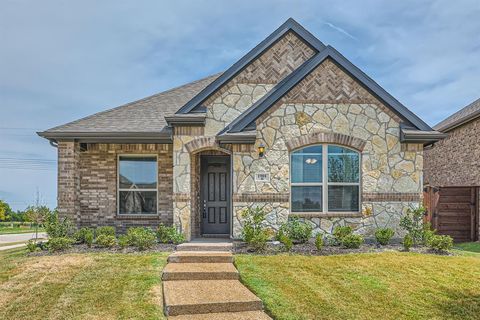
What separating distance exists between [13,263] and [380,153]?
29.0ft

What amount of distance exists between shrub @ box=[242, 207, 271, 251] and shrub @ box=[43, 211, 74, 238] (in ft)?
15.3

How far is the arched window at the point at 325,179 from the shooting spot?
32.2 ft

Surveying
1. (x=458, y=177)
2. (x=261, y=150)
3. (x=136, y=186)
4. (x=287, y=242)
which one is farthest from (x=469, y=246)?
(x=136, y=186)

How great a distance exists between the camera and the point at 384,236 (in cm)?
914

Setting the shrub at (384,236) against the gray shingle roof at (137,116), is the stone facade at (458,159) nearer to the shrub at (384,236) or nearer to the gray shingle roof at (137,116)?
the shrub at (384,236)

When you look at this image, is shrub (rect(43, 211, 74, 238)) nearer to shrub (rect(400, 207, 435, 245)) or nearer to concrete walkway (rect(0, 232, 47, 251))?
concrete walkway (rect(0, 232, 47, 251))

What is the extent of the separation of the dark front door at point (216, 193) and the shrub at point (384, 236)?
13.4 feet

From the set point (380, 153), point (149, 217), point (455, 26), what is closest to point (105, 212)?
point (149, 217)

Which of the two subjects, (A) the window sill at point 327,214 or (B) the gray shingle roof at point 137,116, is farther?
(B) the gray shingle roof at point 137,116

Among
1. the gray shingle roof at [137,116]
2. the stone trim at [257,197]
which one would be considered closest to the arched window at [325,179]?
the stone trim at [257,197]

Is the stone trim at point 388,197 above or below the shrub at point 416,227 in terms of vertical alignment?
above

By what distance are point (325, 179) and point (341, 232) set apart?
1.44 m

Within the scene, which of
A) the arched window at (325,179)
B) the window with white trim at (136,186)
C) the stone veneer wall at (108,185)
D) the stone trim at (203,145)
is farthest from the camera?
the window with white trim at (136,186)

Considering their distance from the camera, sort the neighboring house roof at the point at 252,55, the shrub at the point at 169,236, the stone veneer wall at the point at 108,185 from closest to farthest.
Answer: the shrub at the point at 169,236, the neighboring house roof at the point at 252,55, the stone veneer wall at the point at 108,185
